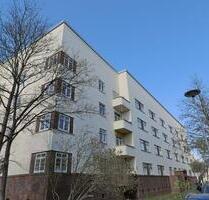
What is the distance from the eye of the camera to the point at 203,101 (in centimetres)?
2581

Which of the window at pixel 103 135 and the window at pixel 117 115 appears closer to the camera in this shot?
the window at pixel 103 135

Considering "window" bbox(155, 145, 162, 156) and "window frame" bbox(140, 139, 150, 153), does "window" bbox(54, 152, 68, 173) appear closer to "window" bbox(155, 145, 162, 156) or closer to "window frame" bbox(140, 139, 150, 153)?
"window frame" bbox(140, 139, 150, 153)

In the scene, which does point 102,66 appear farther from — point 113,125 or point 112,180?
point 112,180

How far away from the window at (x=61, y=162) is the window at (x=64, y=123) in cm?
241

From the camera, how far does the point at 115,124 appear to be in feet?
105

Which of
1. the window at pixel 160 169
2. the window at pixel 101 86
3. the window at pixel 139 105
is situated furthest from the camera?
the window at pixel 160 169

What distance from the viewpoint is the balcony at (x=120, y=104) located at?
3359 cm

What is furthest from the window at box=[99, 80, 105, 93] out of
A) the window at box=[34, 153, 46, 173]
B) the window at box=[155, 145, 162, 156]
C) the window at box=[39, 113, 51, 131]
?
the window at box=[155, 145, 162, 156]

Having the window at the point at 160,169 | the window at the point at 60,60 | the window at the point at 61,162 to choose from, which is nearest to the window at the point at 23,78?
the window at the point at 60,60

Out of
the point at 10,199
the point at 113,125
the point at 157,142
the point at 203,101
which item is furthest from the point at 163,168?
the point at 10,199

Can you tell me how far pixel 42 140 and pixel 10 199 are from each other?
5867 millimetres

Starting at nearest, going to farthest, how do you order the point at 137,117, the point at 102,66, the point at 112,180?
the point at 112,180 < the point at 102,66 < the point at 137,117

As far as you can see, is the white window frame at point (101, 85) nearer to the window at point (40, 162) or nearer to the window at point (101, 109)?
the window at point (101, 109)

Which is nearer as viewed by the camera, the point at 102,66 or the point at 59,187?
the point at 59,187
